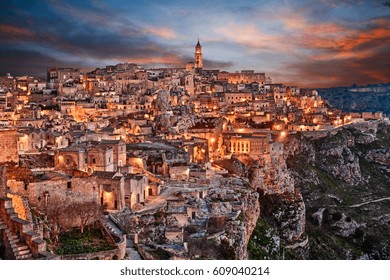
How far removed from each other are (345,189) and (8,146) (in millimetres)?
16735

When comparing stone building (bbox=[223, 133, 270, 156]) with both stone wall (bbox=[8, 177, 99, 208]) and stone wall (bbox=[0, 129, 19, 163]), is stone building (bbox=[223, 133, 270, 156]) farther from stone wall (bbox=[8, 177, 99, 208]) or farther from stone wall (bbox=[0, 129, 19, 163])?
stone wall (bbox=[0, 129, 19, 163])

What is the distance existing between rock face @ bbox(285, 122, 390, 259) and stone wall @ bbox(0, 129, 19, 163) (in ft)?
27.5

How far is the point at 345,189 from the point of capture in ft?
70.4

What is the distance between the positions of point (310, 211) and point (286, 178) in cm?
214

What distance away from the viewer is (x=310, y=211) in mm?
18719

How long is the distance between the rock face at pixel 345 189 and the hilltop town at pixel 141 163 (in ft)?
3.08

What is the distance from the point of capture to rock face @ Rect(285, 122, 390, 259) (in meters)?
15.7

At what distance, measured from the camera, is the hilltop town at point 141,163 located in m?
7.52

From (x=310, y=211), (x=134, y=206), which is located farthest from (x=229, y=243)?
(x=310, y=211)

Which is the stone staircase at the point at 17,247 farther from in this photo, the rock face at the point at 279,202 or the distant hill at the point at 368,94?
the rock face at the point at 279,202

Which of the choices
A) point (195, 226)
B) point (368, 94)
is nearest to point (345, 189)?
point (368, 94)

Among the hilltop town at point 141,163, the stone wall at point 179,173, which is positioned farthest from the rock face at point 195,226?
the stone wall at point 179,173

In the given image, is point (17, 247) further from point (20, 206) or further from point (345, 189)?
point (345, 189)
